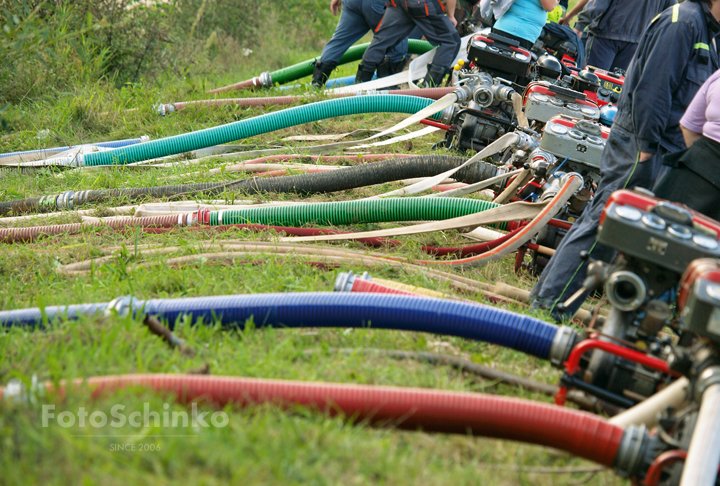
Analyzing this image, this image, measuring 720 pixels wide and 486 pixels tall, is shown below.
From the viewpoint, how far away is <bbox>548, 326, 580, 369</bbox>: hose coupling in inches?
80.7

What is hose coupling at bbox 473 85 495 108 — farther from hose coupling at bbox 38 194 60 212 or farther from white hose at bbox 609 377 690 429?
white hose at bbox 609 377 690 429

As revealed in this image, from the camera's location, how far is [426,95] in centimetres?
623

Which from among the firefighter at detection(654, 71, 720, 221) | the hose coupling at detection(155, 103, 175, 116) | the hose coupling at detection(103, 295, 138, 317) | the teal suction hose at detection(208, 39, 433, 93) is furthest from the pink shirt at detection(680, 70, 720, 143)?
the teal suction hose at detection(208, 39, 433, 93)

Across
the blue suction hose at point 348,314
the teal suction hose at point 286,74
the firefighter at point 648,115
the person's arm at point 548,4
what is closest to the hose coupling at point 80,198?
the blue suction hose at point 348,314

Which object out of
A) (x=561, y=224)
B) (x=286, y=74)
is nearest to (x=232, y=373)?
(x=561, y=224)

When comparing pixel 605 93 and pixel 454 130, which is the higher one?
pixel 605 93

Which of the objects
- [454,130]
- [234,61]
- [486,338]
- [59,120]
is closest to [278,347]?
[486,338]

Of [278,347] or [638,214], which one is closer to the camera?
[638,214]

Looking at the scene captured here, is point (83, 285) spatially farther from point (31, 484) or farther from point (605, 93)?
point (605, 93)

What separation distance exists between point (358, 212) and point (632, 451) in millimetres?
2316

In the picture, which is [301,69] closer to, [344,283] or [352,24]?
[352,24]

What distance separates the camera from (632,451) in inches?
64.7

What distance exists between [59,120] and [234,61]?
4.71 metres

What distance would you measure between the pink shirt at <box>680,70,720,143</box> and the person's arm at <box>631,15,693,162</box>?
→ 105mm
